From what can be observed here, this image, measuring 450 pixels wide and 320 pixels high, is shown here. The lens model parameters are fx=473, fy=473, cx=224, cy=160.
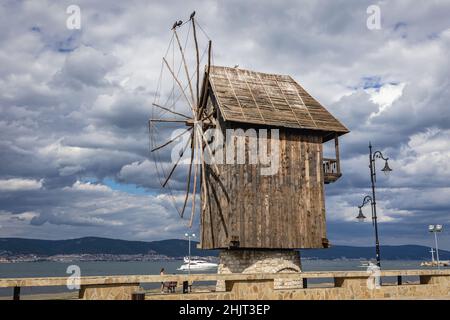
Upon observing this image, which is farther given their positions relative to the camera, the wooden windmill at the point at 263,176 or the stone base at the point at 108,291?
the wooden windmill at the point at 263,176

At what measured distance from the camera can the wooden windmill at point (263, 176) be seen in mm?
24562

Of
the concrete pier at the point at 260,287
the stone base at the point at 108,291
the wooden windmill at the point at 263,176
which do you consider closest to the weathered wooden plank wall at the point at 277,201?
the wooden windmill at the point at 263,176

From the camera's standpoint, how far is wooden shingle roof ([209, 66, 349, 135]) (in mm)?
25344

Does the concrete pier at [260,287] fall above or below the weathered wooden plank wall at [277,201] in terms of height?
below

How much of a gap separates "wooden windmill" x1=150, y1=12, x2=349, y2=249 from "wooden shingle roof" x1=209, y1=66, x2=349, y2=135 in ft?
0.21

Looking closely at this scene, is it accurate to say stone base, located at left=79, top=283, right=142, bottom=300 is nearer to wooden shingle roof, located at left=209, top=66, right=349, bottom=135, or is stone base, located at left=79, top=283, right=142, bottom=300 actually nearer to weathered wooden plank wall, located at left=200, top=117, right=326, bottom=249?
weathered wooden plank wall, located at left=200, top=117, right=326, bottom=249

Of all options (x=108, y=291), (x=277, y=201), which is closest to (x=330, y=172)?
(x=277, y=201)

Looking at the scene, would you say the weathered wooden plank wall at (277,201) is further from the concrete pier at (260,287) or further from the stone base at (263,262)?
the concrete pier at (260,287)

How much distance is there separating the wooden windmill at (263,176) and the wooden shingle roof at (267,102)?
63mm

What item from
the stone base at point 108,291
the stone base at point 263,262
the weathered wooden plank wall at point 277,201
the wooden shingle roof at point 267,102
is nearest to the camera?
the stone base at point 108,291

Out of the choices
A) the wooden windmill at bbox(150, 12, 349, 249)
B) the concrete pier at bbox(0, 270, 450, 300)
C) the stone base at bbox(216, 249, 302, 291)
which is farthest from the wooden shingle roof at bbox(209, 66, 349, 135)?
the concrete pier at bbox(0, 270, 450, 300)

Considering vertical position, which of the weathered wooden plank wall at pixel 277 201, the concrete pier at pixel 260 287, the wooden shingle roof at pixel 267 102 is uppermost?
the wooden shingle roof at pixel 267 102
